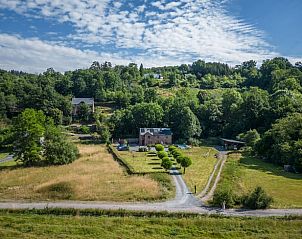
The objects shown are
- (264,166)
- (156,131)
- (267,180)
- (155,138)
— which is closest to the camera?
(267,180)

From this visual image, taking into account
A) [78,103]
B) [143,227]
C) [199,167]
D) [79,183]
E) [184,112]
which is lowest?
[143,227]

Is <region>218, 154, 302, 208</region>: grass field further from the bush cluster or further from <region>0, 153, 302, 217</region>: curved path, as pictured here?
<region>0, 153, 302, 217</region>: curved path

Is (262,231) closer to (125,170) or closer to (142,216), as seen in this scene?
(142,216)

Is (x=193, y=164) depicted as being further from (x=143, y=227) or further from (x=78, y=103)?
(x=78, y=103)

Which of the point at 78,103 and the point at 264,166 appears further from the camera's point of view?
the point at 78,103

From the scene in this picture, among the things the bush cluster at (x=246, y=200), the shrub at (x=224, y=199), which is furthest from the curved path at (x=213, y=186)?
the bush cluster at (x=246, y=200)

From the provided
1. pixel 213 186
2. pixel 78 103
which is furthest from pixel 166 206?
pixel 78 103
